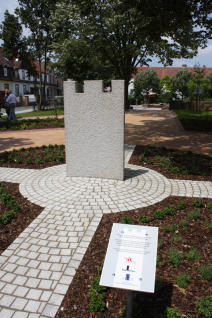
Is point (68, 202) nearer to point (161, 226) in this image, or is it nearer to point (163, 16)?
point (161, 226)

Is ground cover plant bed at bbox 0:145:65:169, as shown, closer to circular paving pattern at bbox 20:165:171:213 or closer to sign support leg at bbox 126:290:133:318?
circular paving pattern at bbox 20:165:171:213

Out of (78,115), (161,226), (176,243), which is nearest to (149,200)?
(161,226)

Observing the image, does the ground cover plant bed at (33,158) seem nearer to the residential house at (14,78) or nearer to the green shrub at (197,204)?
the green shrub at (197,204)

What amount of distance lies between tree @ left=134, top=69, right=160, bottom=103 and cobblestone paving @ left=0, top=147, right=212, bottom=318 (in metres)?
38.5

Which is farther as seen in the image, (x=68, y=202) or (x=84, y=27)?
(x=84, y=27)

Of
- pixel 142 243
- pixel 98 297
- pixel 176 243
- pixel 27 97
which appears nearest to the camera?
pixel 142 243

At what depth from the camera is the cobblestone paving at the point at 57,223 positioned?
3.05 metres

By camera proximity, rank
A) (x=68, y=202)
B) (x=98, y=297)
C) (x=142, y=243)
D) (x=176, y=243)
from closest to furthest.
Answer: (x=142, y=243), (x=98, y=297), (x=176, y=243), (x=68, y=202)

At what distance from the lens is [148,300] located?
296 centimetres

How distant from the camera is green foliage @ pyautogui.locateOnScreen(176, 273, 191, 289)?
3.12 metres

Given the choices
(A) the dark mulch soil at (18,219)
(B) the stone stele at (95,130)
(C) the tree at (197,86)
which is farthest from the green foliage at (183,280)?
(C) the tree at (197,86)

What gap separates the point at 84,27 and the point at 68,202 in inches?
692

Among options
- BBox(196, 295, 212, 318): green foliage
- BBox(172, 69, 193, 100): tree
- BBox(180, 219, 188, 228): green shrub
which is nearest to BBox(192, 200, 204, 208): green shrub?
BBox(180, 219, 188, 228): green shrub

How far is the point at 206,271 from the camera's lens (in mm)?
3303
